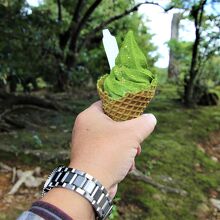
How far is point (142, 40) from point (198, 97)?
266 inches

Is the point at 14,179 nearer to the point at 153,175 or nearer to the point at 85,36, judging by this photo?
the point at 153,175

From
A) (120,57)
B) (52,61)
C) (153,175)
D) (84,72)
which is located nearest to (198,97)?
(84,72)

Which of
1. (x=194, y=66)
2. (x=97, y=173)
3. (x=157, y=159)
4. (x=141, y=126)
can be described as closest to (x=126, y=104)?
(x=141, y=126)

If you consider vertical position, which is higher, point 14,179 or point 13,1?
point 13,1

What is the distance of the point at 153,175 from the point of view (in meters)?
4.68

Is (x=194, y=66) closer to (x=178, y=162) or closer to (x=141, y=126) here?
(x=178, y=162)

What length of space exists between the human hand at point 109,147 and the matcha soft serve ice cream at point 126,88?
5.1 inches

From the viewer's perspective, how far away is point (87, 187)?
4.09 ft

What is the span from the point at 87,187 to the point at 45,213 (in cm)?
14

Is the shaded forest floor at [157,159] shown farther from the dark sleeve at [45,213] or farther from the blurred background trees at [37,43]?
the dark sleeve at [45,213]

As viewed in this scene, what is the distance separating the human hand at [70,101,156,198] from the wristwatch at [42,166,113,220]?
17 millimetres

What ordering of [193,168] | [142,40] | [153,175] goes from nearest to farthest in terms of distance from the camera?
[153,175]
[193,168]
[142,40]

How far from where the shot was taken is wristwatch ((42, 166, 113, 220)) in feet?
4.12

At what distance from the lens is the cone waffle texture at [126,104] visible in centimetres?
150
